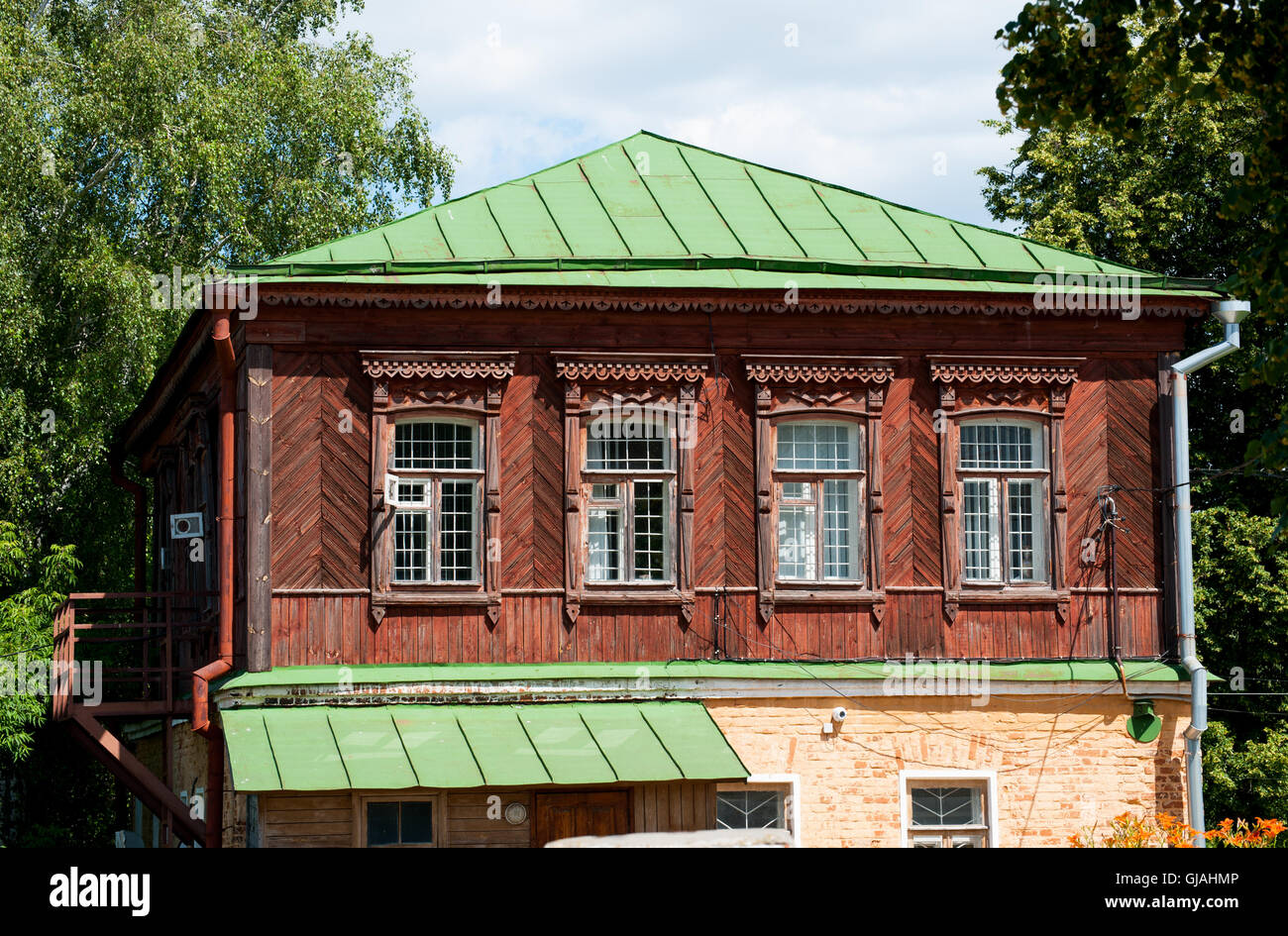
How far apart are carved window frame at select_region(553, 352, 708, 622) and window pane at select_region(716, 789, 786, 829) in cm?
195

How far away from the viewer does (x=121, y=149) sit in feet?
90.6

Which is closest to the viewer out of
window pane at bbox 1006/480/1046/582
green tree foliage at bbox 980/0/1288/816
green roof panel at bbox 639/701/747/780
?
green roof panel at bbox 639/701/747/780

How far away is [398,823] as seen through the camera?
53.6 ft

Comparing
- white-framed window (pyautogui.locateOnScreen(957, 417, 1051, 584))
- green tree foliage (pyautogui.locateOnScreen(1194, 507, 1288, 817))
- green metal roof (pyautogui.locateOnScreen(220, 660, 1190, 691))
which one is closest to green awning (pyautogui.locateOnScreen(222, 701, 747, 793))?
green metal roof (pyautogui.locateOnScreen(220, 660, 1190, 691))

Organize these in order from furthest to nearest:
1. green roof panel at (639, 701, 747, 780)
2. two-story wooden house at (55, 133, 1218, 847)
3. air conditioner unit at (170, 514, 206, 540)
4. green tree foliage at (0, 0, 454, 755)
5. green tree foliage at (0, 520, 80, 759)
→ green tree foliage at (0, 0, 454, 755), green tree foliage at (0, 520, 80, 759), air conditioner unit at (170, 514, 206, 540), two-story wooden house at (55, 133, 1218, 847), green roof panel at (639, 701, 747, 780)

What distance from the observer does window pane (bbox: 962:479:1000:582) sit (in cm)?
1806

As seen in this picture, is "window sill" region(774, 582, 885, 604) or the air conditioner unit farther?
the air conditioner unit

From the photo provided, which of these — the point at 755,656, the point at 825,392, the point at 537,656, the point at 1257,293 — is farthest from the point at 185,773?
the point at 1257,293

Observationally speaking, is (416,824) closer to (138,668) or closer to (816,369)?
(138,668)

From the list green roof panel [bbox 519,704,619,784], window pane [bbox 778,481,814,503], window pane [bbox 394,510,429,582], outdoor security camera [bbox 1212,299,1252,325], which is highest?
outdoor security camera [bbox 1212,299,1252,325]

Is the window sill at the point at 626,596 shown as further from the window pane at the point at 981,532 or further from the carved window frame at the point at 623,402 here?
the window pane at the point at 981,532

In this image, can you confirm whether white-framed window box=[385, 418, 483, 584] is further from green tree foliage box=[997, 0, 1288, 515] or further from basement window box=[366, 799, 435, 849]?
green tree foliage box=[997, 0, 1288, 515]

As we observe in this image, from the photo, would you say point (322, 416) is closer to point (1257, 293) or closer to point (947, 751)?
point (947, 751)

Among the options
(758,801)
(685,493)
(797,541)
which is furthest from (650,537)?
(758,801)
